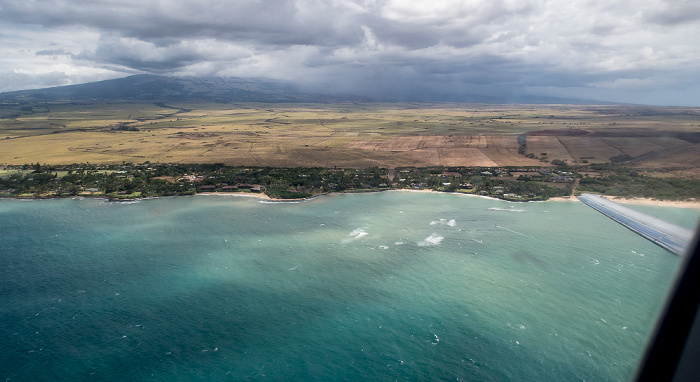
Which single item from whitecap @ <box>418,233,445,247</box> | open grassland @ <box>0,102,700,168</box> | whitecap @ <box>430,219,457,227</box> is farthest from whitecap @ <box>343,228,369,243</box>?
open grassland @ <box>0,102,700,168</box>

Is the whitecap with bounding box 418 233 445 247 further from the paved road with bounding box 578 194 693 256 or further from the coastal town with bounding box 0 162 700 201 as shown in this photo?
the coastal town with bounding box 0 162 700 201

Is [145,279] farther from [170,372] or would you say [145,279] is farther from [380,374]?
[380,374]

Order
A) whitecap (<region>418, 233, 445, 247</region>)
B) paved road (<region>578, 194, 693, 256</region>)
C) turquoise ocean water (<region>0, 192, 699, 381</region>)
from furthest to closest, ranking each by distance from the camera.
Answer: whitecap (<region>418, 233, 445, 247</region>) < turquoise ocean water (<region>0, 192, 699, 381</region>) < paved road (<region>578, 194, 693, 256</region>)

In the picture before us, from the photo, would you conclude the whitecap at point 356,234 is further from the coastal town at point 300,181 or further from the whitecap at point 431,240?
the coastal town at point 300,181

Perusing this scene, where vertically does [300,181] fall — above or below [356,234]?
above

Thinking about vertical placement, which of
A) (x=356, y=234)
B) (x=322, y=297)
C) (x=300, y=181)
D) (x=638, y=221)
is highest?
(x=638, y=221)

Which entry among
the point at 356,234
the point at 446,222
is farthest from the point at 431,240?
the point at 356,234

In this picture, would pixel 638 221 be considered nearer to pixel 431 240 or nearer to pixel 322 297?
pixel 322 297

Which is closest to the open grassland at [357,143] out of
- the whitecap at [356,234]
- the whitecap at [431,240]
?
the whitecap at [431,240]

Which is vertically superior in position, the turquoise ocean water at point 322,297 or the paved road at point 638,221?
the paved road at point 638,221
